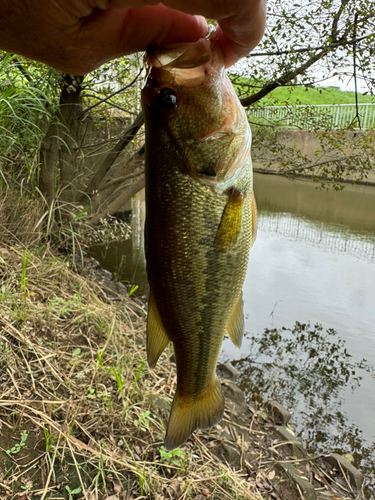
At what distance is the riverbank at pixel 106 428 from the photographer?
248 centimetres

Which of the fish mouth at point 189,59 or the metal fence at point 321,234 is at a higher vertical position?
the fish mouth at point 189,59

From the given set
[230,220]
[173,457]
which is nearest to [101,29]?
[230,220]

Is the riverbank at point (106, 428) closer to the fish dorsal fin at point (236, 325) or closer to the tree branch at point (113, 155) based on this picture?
the fish dorsal fin at point (236, 325)

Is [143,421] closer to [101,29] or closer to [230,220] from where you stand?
[230,220]

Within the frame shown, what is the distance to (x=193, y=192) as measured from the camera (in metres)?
1.34

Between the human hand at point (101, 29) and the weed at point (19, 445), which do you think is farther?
the weed at point (19, 445)

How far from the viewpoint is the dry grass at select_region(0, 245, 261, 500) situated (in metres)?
2.46

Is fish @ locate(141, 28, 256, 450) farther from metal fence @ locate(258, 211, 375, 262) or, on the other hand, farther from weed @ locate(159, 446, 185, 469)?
metal fence @ locate(258, 211, 375, 262)

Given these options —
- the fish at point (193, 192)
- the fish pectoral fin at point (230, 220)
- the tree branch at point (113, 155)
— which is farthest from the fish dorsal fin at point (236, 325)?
the tree branch at point (113, 155)

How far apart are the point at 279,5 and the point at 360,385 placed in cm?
478

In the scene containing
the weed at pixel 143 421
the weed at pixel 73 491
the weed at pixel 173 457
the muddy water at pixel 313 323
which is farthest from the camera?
the muddy water at pixel 313 323

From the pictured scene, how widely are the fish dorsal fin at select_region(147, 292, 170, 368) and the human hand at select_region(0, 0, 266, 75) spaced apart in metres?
0.84

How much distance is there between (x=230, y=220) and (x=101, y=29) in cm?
72

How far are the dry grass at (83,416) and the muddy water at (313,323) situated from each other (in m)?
1.55
